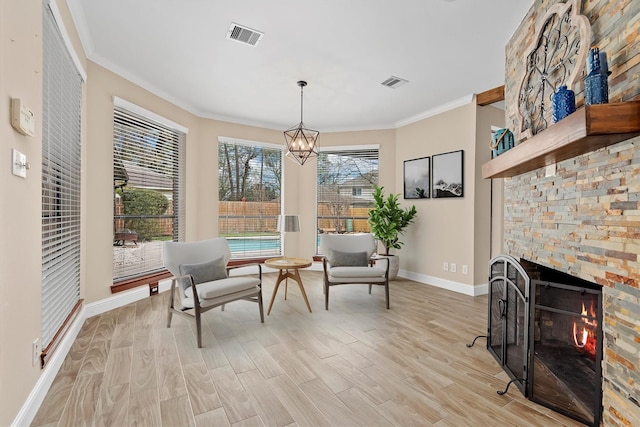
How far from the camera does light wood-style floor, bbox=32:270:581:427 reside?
70.4 inches

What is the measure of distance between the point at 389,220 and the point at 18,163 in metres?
4.36

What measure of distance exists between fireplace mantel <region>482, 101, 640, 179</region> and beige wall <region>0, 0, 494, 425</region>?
2568 mm

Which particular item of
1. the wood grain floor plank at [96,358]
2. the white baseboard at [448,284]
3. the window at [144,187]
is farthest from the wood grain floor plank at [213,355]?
the white baseboard at [448,284]

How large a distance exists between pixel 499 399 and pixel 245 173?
480cm

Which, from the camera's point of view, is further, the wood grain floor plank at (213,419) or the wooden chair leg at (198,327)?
the wooden chair leg at (198,327)

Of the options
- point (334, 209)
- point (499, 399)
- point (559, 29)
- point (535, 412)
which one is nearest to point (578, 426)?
point (535, 412)

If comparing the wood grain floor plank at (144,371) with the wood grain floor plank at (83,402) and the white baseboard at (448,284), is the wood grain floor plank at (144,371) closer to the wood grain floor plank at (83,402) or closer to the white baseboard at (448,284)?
the wood grain floor plank at (83,402)

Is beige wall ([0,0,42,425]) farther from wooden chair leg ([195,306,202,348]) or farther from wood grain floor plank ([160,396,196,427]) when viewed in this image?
wooden chair leg ([195,306,202,348])

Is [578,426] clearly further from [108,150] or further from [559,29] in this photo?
[108,150]

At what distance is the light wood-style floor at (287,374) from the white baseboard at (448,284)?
2.86 ft

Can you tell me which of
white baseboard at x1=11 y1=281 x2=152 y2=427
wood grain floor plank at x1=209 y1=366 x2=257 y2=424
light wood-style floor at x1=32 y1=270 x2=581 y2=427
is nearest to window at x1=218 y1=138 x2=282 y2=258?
white baseboard at x1=11 y1=281 x2=152 y2=427

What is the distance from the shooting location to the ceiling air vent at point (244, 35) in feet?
9.01

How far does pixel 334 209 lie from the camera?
5.93 metres

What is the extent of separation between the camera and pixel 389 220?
5.00 meters
